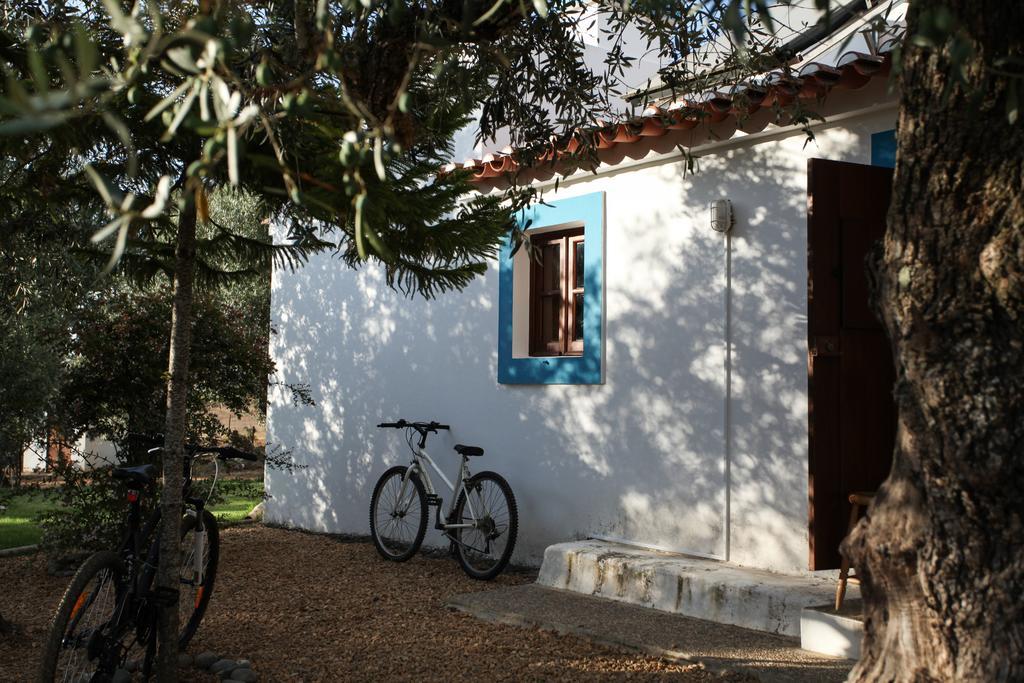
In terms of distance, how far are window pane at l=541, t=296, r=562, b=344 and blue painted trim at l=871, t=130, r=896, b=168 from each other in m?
3.10

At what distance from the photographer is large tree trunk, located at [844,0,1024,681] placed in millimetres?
2535

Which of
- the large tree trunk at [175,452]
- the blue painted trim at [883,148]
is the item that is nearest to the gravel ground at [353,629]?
the large tree trunk at [175,452]

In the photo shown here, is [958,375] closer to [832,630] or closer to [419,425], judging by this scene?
[832,630]

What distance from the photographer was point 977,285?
2.58m

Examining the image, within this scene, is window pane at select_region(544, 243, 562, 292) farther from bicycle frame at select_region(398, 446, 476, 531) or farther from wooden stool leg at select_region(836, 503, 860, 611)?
wooden stool leg at select_region(836, 503, 860, 611)

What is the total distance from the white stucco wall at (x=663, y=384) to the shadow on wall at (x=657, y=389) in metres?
0.01

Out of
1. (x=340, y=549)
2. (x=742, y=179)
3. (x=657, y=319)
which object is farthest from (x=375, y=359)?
(x=742, y=179)

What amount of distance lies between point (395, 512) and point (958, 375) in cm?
661

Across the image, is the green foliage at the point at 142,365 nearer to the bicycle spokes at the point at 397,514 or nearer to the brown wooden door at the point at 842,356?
the bicycle spokes at the point at 397,514

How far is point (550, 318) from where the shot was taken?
27.7 ft

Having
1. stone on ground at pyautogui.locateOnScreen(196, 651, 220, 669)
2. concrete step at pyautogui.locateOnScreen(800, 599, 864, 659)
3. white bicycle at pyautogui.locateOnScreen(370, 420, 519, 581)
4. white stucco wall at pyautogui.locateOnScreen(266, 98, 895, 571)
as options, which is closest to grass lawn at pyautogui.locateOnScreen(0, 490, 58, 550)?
white bicycle at pyautogui.locateOnScreen(370, 420, 519, 581)

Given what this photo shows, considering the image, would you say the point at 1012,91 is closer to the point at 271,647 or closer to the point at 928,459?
the point at 928,459

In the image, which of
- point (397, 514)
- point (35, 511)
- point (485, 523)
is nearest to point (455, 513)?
point (485, 523)

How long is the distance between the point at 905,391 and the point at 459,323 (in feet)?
21.4
